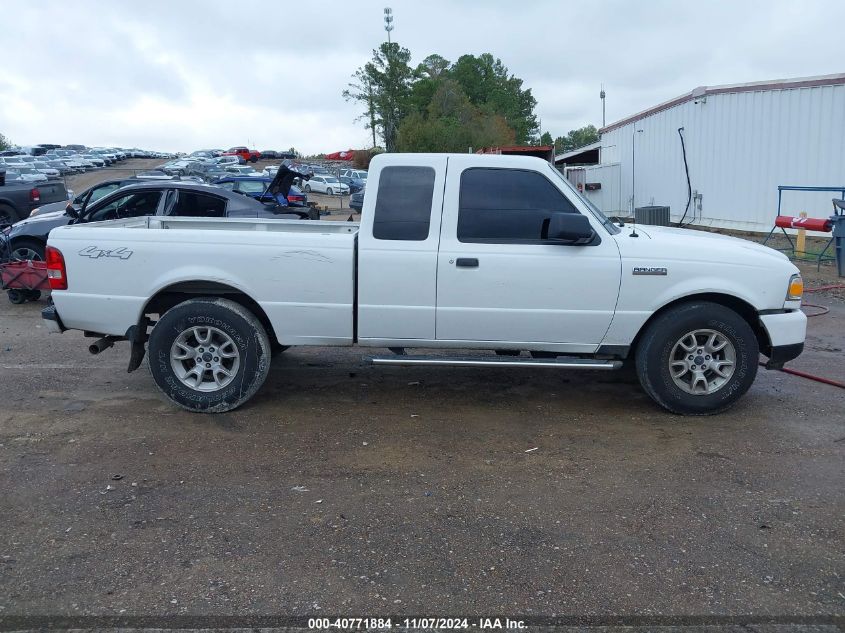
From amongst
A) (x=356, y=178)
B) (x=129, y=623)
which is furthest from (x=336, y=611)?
(x=356, y=178)

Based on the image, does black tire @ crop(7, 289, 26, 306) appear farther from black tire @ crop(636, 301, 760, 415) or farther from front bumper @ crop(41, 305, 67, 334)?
black tire @ crop(636, 301, 760, 415)

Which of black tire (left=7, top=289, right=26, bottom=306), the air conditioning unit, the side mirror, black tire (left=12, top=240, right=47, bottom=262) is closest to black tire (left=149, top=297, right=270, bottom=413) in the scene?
the side mirror

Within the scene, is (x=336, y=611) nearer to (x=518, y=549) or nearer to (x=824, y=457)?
(x=518, y=549)

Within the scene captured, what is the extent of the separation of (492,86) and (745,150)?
72763 millimetres

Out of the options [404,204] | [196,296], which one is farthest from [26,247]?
[404,204]

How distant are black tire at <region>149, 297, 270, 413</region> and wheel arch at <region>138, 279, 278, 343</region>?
8 cm

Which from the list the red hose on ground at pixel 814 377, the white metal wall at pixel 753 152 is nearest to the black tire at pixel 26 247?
the red hose on ground at pixel 814 377

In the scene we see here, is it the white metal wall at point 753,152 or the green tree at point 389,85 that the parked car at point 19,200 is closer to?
the white metal wall at point 753,152

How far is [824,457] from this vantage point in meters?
5.14

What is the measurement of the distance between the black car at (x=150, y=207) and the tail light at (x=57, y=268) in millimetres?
4718

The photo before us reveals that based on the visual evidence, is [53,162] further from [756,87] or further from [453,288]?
[453,288]

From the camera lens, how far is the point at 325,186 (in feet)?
153

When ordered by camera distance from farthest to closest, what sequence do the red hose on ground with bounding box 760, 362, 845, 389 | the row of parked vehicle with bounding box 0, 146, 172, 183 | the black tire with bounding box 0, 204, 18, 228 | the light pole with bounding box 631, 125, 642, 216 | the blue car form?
the row of parked vehicle with bounding box 0, 146, 172, 183 → the light pole with bounding box 631, 125, 642, 216 → the blue car → the black tire with bounding box 0, 204, 18, 228 → the red hose on ground with bounding box 760, 362, 845, 389

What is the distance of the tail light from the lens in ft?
19.7
